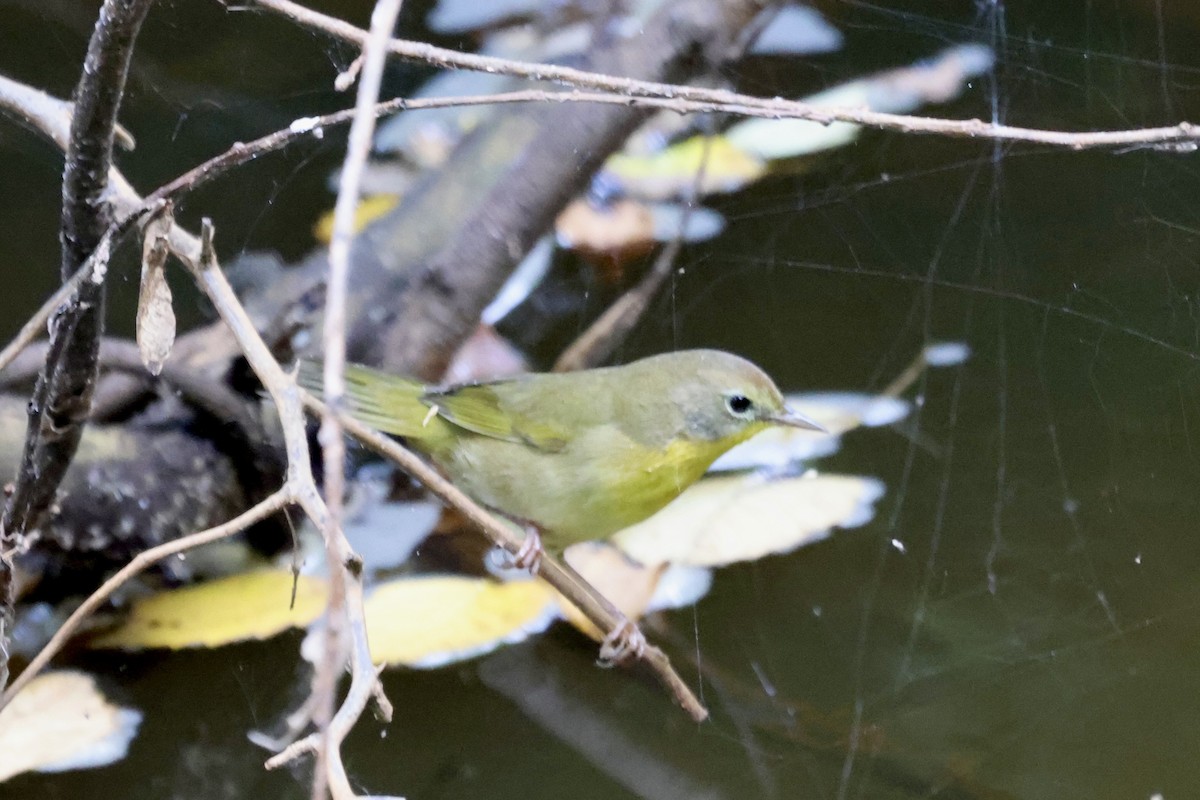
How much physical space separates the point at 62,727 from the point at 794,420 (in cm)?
101

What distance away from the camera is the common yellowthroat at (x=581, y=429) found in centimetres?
147

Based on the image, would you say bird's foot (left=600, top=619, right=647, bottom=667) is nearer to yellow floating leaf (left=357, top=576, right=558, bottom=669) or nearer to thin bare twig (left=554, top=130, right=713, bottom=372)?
yellow floating leaf (left=357, top=576, right=558, bottom=669)

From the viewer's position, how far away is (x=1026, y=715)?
1.39 meters

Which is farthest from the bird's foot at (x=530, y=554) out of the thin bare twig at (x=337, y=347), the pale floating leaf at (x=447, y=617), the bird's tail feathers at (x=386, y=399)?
the thin bare twig at (x=337, y=347)

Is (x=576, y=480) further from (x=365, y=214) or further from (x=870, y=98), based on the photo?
(x=870, y=98)

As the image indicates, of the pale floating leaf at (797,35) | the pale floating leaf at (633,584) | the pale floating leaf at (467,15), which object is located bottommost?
the pale floating leaf at (633,584)

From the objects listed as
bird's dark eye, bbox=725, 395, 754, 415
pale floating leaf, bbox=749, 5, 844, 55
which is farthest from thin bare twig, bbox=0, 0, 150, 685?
pale floating leaf, bbox=749, 5, 844, 55

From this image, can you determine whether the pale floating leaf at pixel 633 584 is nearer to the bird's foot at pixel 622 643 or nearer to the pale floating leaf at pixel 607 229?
the bird's foot at pixel 622 643

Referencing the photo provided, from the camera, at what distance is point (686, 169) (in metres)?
1.93

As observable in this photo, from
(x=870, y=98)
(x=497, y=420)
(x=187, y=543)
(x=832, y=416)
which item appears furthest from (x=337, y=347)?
(x=870, y=98)

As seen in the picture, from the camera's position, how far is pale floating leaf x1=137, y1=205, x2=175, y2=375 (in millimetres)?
782

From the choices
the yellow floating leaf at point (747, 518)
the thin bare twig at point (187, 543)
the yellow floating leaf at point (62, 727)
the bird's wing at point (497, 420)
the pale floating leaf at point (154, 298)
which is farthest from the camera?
the yellow floating leaf at point (747, 518)

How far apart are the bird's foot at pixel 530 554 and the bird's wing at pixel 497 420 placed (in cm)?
13

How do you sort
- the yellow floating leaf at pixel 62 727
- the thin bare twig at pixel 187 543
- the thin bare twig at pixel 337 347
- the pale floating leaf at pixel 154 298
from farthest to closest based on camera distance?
the yellow floating leaf at pixel 62 727 < the pale floating leaf at pixel 154 298 < the thin bare twig at pixel 187 543 < the thin bare twig at pixel 337 347
